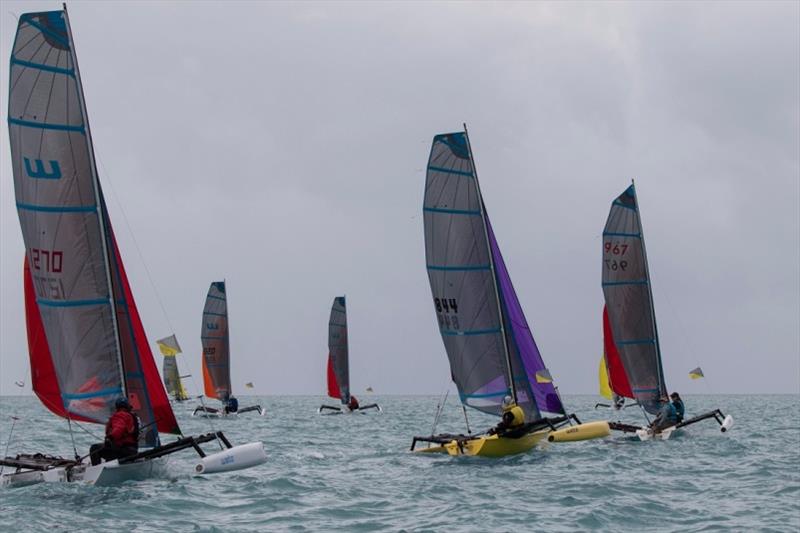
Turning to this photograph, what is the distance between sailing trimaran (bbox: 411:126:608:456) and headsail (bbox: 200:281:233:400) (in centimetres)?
3565

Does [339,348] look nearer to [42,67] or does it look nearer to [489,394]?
[489,394]

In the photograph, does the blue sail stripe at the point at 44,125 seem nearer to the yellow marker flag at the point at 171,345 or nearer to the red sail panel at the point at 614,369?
the yellow marker flag at the point at 171,345

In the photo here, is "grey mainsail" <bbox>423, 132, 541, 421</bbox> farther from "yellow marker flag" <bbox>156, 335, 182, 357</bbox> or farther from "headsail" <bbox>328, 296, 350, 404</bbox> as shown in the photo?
"headsail" <bbox>328, 296, 350, 404</bbox>

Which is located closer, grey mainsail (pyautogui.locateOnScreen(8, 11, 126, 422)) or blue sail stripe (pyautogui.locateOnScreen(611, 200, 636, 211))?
grey mainsail (pyautogui.locateOnScreen(8, 11, 126, 422))

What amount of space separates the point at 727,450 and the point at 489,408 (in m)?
6.30

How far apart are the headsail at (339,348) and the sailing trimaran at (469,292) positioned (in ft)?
125

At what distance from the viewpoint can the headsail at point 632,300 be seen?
3669 cm

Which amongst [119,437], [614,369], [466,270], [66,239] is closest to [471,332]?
[466,270]

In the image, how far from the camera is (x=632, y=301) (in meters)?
Result: 37.1

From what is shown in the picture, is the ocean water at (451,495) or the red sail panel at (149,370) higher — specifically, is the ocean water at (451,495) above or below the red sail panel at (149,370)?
below

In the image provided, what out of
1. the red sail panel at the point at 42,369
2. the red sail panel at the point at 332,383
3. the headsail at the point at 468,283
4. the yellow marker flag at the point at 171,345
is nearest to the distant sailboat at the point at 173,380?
the red sail panel at the point at 332,383

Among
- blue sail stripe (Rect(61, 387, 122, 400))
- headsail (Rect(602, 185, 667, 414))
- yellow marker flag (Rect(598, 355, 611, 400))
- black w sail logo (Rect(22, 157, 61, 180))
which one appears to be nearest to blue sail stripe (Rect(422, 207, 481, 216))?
blue sail stripe (Rect(61, 387, 122, 400))

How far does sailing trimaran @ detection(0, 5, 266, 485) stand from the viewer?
1955 cm

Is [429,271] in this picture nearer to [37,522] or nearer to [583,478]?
[583,478]
